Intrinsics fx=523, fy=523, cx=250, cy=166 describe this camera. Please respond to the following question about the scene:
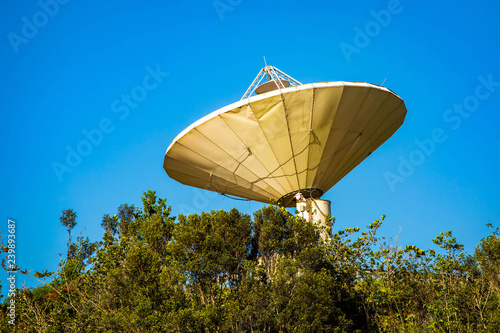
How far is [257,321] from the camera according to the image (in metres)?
14.5

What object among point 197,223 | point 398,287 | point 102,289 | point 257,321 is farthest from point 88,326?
point 398,287

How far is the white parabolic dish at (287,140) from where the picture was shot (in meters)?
17.6

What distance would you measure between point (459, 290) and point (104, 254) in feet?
43.8

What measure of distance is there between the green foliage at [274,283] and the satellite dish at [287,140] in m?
2.21

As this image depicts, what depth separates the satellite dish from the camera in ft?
57.7

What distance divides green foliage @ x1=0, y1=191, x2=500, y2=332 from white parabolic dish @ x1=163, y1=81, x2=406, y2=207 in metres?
2.20

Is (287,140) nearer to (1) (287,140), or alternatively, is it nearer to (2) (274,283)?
(1) (287,140)

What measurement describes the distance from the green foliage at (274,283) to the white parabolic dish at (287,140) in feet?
7.22

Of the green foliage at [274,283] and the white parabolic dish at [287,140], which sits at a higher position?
the white parabolic dish at [287,140]

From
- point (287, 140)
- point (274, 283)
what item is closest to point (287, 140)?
point (287, 140)

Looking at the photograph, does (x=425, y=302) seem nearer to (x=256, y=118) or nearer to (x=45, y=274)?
(x=256, y=118)

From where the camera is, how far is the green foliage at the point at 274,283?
1454 centimetres

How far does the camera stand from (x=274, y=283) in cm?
1502

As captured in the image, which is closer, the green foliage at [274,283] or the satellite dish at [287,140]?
the green foliage at [274,283]
